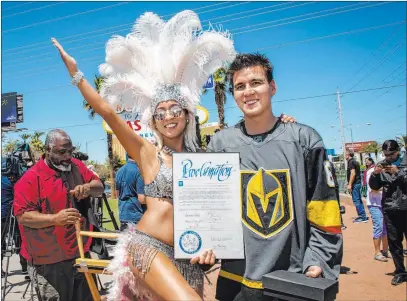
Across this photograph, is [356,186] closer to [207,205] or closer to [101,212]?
[101,212]

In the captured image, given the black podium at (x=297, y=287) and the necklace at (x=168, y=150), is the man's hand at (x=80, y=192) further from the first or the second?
the black podium at (x=297, y=287)

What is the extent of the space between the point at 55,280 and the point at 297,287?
2572mm

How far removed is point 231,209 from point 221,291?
0.54 metres

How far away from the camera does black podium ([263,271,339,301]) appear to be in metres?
1.71

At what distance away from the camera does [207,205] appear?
209 centimetres

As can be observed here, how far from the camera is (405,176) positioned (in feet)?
18.0

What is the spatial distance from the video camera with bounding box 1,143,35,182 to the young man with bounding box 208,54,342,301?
4815 mm

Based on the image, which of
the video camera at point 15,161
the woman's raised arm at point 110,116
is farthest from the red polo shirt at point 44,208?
the video camera at point 15,161

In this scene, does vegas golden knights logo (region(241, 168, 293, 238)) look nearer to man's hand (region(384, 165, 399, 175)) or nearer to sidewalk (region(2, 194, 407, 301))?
sidewalk (region(2, 194, 407, 301))

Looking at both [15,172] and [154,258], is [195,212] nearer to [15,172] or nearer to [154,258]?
[154,258]

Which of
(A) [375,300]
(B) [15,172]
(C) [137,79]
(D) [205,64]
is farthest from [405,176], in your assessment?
(B) [15,172]

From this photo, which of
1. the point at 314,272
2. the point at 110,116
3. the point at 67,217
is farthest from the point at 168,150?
the point at 67,217

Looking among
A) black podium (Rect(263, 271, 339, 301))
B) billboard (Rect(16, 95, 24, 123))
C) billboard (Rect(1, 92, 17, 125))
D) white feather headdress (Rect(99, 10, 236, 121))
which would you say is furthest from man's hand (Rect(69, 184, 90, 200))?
billboard (Rect(16, 95, 24, 123))

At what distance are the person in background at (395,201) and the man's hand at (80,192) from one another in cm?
428
